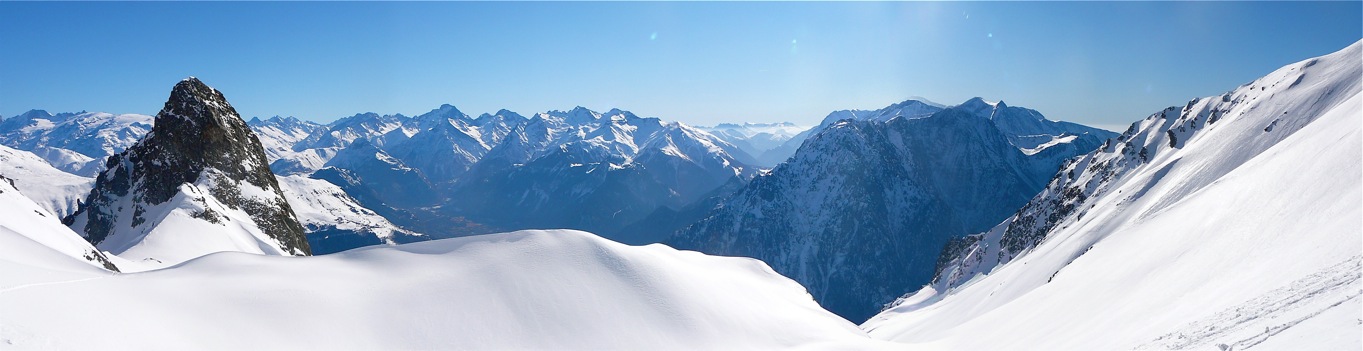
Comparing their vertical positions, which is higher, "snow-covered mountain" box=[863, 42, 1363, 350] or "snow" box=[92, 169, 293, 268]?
"snow" box=[92, 169, 293, 268]

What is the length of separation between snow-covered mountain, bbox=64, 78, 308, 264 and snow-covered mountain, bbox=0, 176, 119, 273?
1889 cm

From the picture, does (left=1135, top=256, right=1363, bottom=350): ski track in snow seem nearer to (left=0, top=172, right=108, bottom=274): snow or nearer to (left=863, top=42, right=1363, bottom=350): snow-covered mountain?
(left=863, top=42, right=1363, bottom=350): snow-covered mountain

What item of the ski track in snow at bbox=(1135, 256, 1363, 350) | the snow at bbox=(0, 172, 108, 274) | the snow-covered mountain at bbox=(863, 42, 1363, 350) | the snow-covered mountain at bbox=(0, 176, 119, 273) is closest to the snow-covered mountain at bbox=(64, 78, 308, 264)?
the snow at bbox=(0, 172, 108, 274)

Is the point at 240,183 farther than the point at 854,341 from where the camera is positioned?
Yes

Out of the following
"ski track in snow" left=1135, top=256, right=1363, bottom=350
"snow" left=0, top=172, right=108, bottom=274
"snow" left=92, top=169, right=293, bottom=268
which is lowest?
"ski track in snow" left=1135, top=256, right=1363, bottom=350

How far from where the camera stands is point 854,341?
2984cm

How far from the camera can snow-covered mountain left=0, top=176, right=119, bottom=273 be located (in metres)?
18.3

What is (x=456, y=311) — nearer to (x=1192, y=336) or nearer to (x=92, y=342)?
(x=92, y=342)

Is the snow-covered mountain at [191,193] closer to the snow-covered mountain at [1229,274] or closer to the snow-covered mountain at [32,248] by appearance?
the snow-covered mountain at [32,248]

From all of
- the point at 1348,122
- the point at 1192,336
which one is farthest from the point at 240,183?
the point at 1348,122

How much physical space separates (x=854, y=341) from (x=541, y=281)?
49.8 ft

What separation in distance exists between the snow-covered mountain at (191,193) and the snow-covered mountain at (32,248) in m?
18.9

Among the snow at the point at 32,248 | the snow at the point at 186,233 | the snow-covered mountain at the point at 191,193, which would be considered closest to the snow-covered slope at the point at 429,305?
the snow at the point at 32,248

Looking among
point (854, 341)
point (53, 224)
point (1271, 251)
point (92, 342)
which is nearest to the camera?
point (92, 342)
